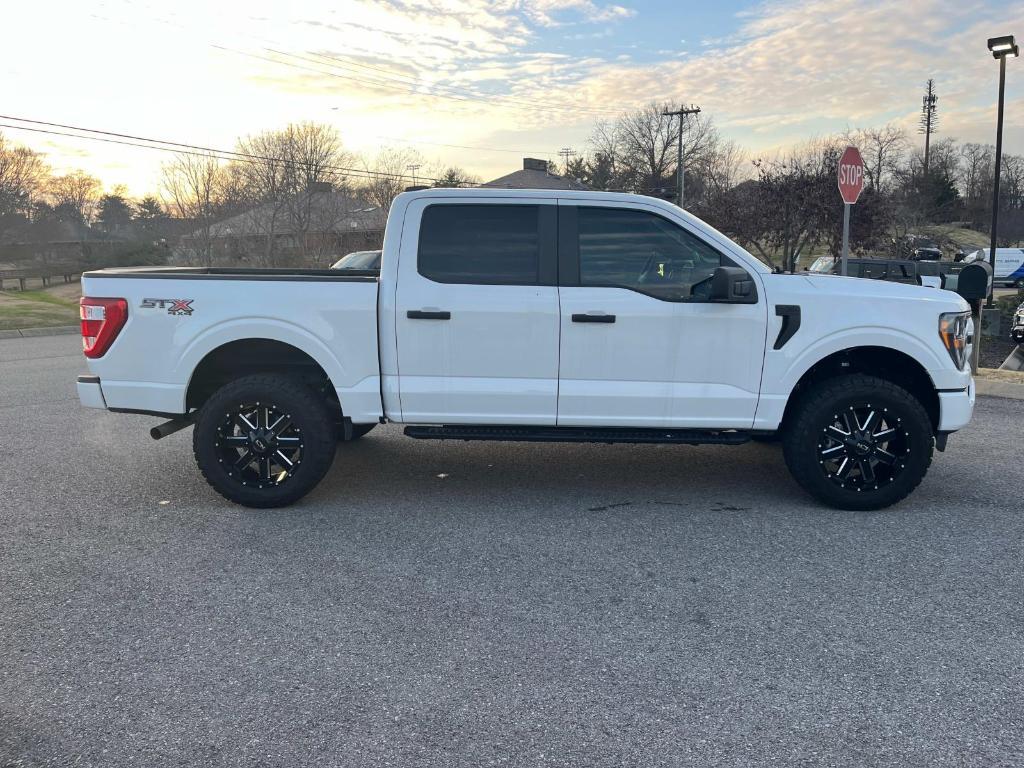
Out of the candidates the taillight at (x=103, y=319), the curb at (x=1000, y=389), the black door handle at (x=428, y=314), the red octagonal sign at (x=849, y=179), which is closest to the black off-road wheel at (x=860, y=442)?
the black door handle at (x=428, y=314)

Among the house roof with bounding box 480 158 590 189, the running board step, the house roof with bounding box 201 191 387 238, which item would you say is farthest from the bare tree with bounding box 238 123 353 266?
the running board step

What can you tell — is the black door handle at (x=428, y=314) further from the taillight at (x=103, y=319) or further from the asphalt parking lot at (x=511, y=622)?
the taillight at (x=103, y=319)

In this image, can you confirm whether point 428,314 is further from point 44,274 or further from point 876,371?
point 44,274

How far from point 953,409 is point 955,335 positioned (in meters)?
0.48

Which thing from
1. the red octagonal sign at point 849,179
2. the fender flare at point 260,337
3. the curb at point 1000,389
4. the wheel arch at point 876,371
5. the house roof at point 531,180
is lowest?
the curb at point 1000,389

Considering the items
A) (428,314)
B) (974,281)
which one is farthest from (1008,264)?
(428,314)

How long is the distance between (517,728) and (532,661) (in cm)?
47

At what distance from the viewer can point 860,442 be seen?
495 centimetres

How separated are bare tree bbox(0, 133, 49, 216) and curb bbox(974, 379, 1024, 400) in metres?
55.5

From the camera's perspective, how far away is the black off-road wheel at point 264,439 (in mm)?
5000

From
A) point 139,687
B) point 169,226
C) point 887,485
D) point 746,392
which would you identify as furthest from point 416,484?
point 169,226

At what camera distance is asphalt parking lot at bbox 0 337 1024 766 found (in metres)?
2.70

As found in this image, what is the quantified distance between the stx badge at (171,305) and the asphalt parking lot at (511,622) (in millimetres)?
1358

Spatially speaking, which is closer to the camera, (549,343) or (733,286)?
(733,286)
